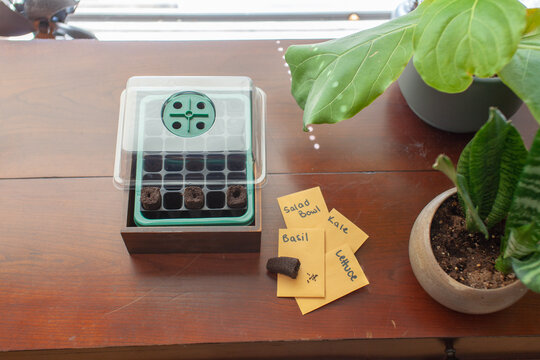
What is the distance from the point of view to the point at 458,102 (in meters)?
0.80

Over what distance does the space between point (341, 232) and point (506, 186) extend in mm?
285

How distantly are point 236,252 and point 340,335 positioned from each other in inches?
8.4

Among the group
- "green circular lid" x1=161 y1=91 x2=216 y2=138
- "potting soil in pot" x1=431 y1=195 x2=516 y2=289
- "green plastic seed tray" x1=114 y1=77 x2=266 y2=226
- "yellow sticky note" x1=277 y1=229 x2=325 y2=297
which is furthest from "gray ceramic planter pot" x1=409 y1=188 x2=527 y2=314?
"green circular lid" x1=161 y1=91 x2=216 y2=138

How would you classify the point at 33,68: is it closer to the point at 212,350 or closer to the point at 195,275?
the point at 195,275

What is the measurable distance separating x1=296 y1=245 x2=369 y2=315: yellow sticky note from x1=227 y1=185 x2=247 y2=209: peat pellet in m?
0.18

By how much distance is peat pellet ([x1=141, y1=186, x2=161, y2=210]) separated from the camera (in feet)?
2.49

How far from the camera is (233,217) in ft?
2.53

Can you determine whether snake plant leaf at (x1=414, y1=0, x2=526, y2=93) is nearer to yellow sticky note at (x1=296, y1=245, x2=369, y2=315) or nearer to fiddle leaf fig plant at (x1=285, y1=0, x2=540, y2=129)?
fiddle leaf fig plant at (x1=285, y1=0, x2=540, y2=129)

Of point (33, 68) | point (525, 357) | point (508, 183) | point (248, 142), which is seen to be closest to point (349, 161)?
point (248, 142)

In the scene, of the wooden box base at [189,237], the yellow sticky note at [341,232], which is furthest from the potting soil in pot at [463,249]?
the wooden box base at [189,237]

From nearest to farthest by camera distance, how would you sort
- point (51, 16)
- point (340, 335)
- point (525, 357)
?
point (340, 335), point (525, 357), point (51, 16)

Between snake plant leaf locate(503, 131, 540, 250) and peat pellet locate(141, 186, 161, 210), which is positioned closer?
snake plant leaf locate(503, 131, 540, 250)

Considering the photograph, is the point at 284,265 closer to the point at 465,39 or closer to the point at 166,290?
the point at 166,290

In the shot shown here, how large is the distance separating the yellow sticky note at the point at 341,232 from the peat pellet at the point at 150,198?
0.28m
